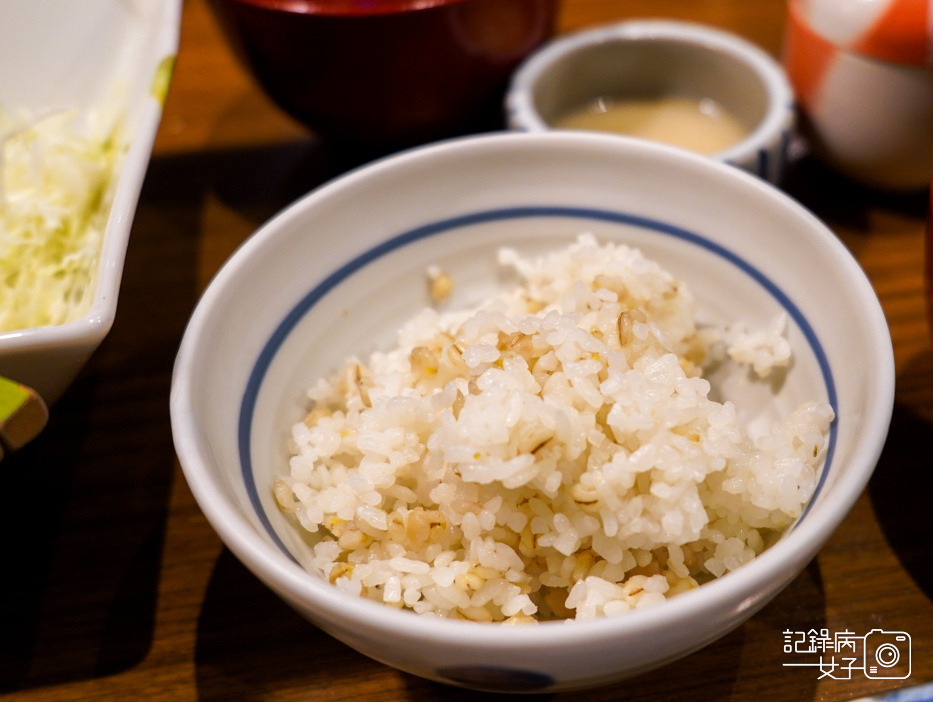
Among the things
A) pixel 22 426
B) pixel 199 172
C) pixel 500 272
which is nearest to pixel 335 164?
pixel 199 172

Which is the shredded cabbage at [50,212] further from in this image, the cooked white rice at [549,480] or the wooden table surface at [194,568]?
the cooked white rice at [549,480]

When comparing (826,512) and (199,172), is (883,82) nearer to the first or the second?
(826,512)

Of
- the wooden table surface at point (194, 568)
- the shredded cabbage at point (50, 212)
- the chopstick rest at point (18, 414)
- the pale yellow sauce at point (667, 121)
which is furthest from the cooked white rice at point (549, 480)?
the pale yellow sauce at point (667, 121)

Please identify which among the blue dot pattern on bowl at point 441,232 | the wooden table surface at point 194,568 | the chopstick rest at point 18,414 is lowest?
the wooden table surface at point 194,568

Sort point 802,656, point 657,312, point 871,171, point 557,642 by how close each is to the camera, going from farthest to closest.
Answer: point 871,171 → point 657,312 → point 802,656 → point 557,642

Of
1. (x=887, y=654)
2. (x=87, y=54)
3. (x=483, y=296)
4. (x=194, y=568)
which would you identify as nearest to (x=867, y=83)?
(x=483, y=296)

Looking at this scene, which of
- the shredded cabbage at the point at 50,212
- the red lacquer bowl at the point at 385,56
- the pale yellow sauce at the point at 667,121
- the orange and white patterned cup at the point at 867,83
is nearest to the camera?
the shredded cabbage at the point at 50,212

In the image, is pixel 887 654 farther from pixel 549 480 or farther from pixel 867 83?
pixel 867 83
